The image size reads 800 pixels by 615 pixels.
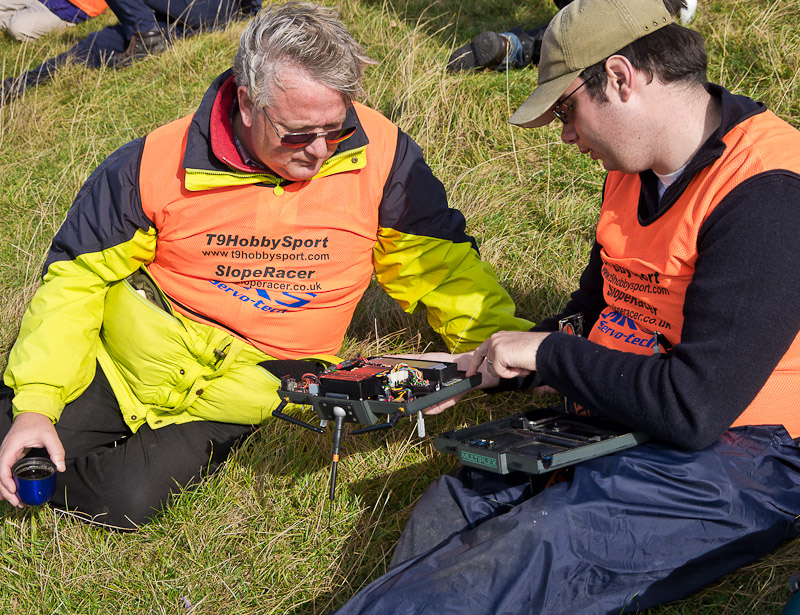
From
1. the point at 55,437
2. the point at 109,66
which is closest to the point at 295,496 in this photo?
the point at 55,437

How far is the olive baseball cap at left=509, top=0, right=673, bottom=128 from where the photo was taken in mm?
2275

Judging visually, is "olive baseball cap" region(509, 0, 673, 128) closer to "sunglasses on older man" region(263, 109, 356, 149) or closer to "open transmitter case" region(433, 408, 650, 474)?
"sunglasses on older man" region(263, 109, 356, 149)

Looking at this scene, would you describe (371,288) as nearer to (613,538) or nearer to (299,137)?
(299,137)

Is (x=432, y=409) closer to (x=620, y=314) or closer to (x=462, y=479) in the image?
(x=462, y=479)

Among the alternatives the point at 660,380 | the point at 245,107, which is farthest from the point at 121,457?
the point at 660,380

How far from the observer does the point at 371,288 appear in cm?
443

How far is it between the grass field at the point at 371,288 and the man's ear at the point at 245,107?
1.28 m

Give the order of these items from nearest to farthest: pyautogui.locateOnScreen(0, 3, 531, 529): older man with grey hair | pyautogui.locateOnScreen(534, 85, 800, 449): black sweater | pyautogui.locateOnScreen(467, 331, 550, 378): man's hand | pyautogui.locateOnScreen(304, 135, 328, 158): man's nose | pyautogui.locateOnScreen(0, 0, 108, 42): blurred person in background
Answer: pyautogui.locateOnScreen(534, 85, 800, 449): black sweater
pyautogui.locateOnScreen(467, 331, 550, 378): man's hand
pyautogui.locateOnScreen(304, 135, 328, 158): man's nose
pyautogui.locateOnScreen(0, 3, 531, 529): older man with grey hair
pyautogui.locateOnScreen(0, 0, 108, 42): blurred person in background

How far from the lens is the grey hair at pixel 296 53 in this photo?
2883 mm

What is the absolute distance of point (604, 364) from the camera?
2303mm

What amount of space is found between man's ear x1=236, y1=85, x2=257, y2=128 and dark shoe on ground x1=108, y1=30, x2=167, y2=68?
515cm

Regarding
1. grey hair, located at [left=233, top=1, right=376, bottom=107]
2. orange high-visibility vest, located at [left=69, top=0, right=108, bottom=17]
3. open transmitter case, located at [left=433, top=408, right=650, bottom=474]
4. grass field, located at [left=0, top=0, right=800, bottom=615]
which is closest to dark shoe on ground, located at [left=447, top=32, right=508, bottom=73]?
grass field, located at [left=0, top=0, right=800, bottom=615]

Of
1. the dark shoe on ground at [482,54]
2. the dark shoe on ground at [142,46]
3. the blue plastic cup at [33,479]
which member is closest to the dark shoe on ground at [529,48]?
the dark shoe on ground at [482,54]

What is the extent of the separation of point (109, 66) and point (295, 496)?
600cm
